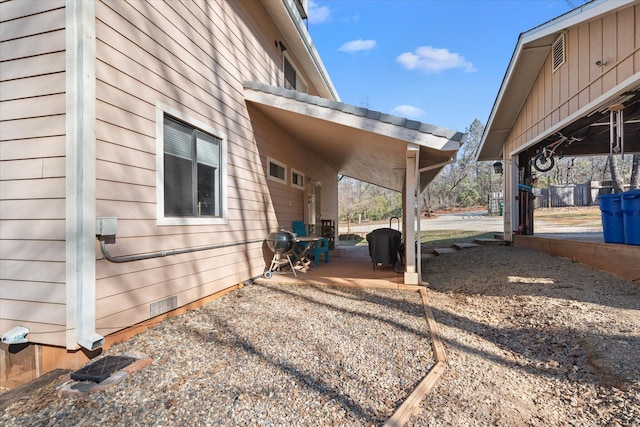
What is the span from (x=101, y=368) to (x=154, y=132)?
7.52 ft

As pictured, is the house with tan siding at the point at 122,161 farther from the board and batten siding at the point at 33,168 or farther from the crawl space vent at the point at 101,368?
the crawl space vent at the point at 101,368

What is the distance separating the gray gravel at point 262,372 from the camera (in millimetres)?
1908

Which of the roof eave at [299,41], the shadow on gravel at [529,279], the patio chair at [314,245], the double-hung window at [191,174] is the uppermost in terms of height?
the roof eave at [299,41]

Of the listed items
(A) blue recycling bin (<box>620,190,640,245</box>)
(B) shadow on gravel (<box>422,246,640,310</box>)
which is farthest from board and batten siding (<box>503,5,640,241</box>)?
(B) shadow on gravel (<box>422,246,640,310</box>)

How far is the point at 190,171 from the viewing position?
388 centimetres

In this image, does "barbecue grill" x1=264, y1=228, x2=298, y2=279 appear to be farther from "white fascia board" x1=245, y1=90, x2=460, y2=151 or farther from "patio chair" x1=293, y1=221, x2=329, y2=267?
"white fascia board" x1=245, y1=90, x2=460, y2=151

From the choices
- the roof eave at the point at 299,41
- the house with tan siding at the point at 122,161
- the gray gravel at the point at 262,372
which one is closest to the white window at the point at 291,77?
the roof eave at the point at 299,41

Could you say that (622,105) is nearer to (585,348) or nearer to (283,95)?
(585,348)

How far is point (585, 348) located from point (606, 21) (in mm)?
4970

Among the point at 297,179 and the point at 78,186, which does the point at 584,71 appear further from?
the point at 78,186

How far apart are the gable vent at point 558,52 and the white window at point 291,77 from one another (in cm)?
569

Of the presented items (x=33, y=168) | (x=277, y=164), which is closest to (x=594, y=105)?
(x=277, y=164)

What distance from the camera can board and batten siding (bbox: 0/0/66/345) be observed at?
2.54 metres

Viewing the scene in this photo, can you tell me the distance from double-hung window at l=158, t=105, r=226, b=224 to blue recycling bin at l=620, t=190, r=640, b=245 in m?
5.89
